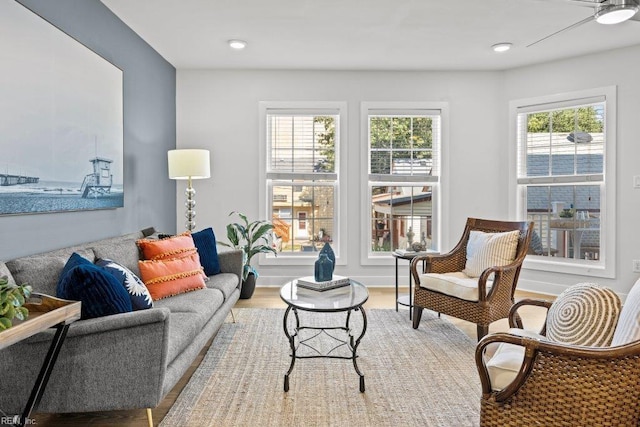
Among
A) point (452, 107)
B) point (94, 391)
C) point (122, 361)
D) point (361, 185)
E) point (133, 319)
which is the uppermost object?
point (452, 107)

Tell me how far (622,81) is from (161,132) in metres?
4.73

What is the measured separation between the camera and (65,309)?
168 cm

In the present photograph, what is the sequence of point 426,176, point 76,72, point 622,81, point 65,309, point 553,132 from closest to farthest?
1. point 65,309
2. point 76,72
3. point 622,81
4. point 553,132
5. point 426,176

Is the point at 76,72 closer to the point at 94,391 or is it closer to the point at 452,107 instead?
the point at 94,391

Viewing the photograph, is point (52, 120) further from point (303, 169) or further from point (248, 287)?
point (303, 169)

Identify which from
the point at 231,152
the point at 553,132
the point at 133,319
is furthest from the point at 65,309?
the point at 553,132

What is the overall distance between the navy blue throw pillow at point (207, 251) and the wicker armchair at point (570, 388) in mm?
2454

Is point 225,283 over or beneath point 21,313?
beneath

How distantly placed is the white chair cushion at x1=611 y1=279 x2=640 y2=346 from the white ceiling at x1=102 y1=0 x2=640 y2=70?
7.77 feet

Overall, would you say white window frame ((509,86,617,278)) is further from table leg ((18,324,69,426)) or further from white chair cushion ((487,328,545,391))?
table leg ((18,324,69,426))

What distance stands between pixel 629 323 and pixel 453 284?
1.72m

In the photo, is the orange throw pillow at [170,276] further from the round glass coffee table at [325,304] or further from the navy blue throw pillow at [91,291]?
the navy blue throw pillow at [91,291]

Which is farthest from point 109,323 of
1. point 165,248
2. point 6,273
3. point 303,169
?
point 303,169

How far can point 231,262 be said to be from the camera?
3684 mm
